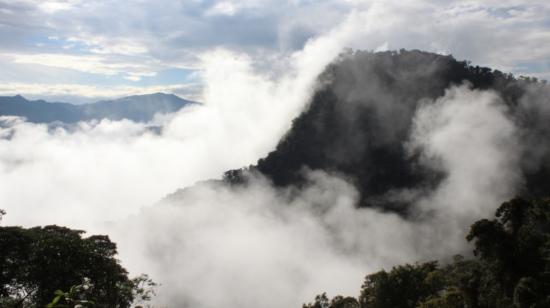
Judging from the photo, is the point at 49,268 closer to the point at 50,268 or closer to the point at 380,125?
the point at 50,268

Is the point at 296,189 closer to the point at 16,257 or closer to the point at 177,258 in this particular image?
the point at 177,258

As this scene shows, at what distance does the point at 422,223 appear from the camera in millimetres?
158750

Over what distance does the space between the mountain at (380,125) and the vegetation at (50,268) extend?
5384 inches

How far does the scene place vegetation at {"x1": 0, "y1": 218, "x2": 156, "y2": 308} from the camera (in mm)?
38500

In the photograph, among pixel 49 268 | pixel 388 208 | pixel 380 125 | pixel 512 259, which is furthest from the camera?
pixel 380 125

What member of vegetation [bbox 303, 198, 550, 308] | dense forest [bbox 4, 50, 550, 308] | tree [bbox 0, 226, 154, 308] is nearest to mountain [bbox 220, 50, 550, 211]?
dense forest [bbox 4, 50, 550, 308]

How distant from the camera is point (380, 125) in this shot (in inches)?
7224

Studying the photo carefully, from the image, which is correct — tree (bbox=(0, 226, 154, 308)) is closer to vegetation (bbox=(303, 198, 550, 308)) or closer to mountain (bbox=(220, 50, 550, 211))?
vegetation (bbox=(303, 198, 550, 308))

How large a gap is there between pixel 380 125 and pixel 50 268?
158 meters

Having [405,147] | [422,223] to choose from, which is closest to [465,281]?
[422,223]

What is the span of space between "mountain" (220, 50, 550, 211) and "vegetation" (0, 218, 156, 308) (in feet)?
449

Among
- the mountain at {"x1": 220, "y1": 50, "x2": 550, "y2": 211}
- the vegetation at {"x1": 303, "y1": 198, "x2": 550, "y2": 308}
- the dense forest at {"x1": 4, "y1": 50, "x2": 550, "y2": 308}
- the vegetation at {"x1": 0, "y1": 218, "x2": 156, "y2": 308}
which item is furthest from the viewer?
the mountain at {"x1": 220, "y1": 50, "x2": 550, "y2": 211}

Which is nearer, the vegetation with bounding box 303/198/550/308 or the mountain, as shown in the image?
the vegetation with bounding box 303/198/550/308

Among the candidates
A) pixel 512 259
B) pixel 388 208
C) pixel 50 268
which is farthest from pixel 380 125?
pixel 512 259
